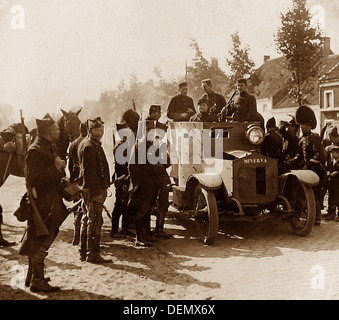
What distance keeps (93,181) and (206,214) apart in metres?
2.31

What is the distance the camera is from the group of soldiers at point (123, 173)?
570 centimetres

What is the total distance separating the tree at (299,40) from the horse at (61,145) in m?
10.6

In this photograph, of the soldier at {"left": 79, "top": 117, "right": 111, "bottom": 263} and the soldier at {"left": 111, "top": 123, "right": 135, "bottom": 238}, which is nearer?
the soldier at {"left": 79, "top": 117, "right": 111, "bottom": 263}

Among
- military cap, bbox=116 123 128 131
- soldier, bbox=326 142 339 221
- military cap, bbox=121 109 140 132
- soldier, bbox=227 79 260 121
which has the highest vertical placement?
soldier, bbox=227 79 260 121

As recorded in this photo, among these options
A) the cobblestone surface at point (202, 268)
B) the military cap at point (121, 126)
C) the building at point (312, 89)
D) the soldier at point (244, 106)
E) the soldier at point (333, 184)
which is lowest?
the cobblestone surface at point (202, 268)

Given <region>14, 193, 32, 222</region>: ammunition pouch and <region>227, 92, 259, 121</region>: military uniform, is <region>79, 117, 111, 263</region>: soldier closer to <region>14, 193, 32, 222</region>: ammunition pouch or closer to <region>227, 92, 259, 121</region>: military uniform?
<region>14, 193, 32, 222</region>: ammunition pouch

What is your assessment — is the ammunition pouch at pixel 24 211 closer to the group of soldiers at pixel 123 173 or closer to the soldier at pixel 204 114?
the group of soldiers at pixel 123 173

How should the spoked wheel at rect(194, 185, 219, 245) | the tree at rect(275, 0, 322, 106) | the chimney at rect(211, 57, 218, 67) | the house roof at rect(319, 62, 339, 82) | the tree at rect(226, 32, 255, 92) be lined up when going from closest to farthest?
the spoked wheel at rect(194, 185, 219, 245)
the tree at rect(275, 0, 322, 106)
the tree at rect(226, 32, 255, 92)
the chimney at rect(211, 57, 218, 67)
the house roof at rect(319, 62, 339, 82)

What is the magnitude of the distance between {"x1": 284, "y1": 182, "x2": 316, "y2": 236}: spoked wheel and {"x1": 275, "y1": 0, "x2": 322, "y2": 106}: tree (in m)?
9.09

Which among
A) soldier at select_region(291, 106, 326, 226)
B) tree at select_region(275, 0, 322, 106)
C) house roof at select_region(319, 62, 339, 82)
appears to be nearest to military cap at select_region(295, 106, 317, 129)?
soldier at select_region(291, 106, 326, 226)

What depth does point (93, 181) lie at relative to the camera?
267 inches

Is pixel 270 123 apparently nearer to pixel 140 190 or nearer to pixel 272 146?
pixel 272 146

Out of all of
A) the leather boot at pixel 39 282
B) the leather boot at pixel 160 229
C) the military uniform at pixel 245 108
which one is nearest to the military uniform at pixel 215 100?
the military uniform at pixel 245 108

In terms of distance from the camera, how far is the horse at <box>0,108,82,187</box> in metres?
8.63
